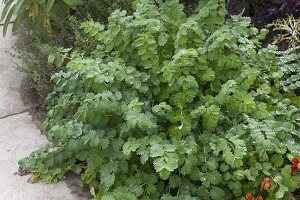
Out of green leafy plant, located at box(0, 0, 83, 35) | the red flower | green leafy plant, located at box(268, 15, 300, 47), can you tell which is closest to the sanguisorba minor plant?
the red flower

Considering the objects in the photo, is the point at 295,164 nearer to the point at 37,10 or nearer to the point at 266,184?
the point at 266,184

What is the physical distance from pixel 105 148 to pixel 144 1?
3.23 ft

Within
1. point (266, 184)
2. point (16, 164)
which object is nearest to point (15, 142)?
point (16, 164)

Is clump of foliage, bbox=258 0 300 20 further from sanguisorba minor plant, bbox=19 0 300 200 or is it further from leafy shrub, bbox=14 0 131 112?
leafy shrub, bbox=14 0 131 112

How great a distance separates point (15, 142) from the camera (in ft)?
11.3

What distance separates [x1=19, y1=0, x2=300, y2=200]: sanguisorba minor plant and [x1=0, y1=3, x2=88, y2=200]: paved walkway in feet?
Answer: 0.33

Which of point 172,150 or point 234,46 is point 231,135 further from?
point 234,46

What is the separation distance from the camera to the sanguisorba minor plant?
2.53 m

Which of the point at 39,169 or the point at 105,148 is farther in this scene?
the point at 39,169

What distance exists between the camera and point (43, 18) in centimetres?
401

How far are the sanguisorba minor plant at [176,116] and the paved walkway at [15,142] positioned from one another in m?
0.10

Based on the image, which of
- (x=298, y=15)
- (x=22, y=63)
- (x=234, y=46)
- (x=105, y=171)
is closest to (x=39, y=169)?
(x=105, y=171)

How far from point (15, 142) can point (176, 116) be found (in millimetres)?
1332

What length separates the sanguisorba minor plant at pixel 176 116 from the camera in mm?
2529
